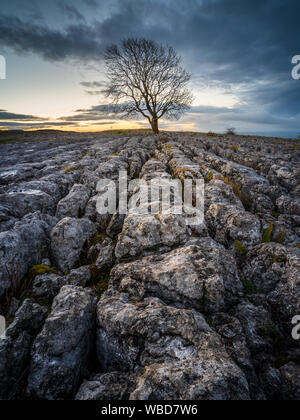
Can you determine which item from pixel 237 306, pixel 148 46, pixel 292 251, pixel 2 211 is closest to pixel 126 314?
pixel 237 306

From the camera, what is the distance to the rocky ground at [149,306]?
3631 mm

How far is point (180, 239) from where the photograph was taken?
698 centimetres

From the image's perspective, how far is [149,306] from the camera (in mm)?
4645

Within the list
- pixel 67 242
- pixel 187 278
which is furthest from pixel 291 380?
pixel 67 242

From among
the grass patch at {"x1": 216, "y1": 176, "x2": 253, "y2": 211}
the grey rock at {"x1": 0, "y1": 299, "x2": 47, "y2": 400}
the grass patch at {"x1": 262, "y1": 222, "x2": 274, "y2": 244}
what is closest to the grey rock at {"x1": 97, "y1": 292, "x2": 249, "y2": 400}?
the grey rock at {"x1": 0, "y1": 299, "x2": 47, "y2": 400}

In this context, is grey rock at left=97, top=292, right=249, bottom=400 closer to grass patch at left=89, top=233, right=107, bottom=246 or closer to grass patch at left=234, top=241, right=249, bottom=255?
grass patch at left=89, top=233, right=107, bottom=246

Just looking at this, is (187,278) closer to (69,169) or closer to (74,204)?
(74,204)

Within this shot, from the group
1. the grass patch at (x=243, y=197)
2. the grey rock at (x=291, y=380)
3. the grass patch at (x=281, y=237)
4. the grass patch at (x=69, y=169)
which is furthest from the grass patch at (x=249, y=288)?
the grass patch at (x=69, y=169)

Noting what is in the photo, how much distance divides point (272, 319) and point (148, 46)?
6051 centimetres

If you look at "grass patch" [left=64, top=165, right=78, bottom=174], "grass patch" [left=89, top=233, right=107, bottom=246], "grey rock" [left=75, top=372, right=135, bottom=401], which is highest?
"grass patch" [left=64, top=165, right=78, bottom=174]

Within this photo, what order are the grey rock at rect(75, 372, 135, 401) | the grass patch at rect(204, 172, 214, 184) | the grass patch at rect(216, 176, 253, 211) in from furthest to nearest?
the grass patch at rect(204, 172, 214, 184), the grass patch at rect(216, 176, 253, 211), the grey rock at rect(75, 372, 135, 401)

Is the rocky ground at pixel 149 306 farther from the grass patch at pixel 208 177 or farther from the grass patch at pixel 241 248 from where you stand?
the grass patch at pixel 208 177

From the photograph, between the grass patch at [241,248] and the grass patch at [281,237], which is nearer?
the grass patch at [241,248]

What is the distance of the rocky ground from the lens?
363cm
